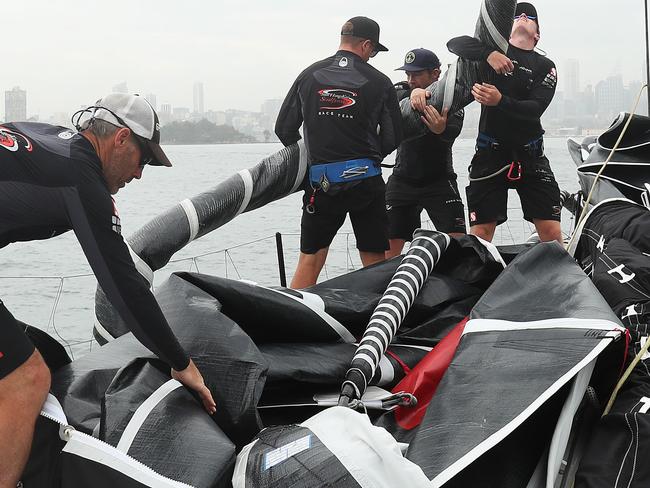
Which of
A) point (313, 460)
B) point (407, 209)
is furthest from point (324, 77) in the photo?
point (313, 460)

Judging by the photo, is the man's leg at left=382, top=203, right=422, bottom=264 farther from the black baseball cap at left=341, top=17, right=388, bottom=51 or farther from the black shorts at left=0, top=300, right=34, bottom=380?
the black shorts at left=0, top=300, right=34, bottom=380

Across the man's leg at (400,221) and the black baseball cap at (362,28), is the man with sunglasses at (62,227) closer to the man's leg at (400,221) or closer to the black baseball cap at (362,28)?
the black baseball cap at (362,28)

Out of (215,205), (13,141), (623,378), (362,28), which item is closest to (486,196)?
(362,28)

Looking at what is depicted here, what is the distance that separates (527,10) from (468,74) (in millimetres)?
539

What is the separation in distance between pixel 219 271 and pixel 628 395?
18.0 feet

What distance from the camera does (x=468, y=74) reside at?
4035mm

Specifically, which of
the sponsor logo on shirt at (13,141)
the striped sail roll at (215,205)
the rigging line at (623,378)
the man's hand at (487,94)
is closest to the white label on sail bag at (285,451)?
the rigging line at (623,378)

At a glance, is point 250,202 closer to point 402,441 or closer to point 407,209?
point 407,209

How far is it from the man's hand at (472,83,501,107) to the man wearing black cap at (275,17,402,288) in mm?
368

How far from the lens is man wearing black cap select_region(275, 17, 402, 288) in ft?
12.6

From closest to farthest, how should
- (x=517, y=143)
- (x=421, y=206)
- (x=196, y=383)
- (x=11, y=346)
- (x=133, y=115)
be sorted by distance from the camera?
1. (x=11, y=346)
2. (x=196, y=383)
3. (x=133, y=115)
4. (x=517, y=143)
5. (x=421, y=206)

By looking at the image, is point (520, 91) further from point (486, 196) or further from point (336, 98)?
point (336, 98)

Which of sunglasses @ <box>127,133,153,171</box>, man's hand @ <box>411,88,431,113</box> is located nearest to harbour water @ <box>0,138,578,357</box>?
man's hand @ <box>411,88,431,113</box>

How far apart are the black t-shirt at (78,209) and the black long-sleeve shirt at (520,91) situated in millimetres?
2402
